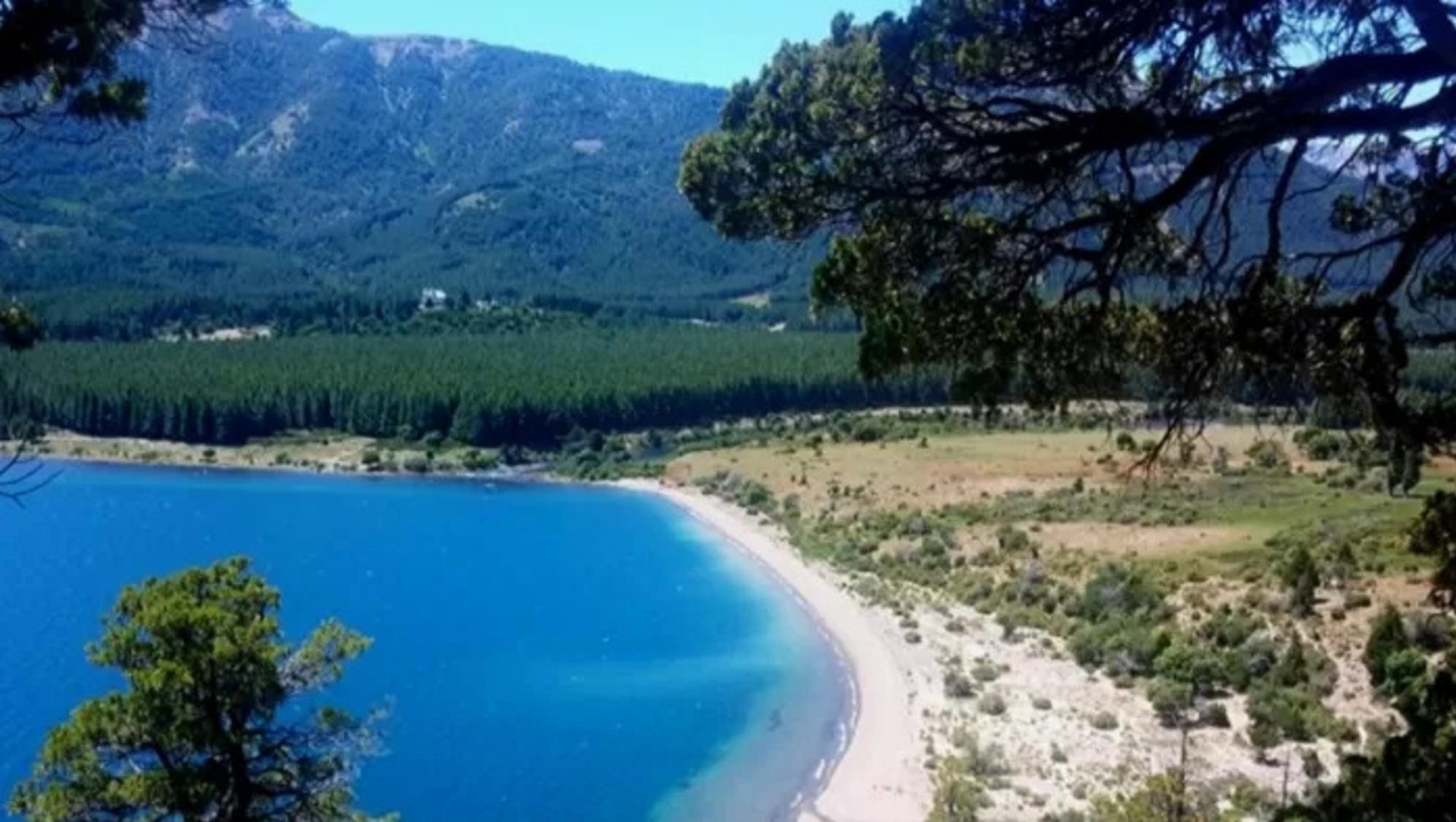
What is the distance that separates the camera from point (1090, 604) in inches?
1570

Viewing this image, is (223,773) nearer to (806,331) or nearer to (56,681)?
(56,681)

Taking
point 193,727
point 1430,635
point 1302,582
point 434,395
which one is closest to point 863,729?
point 1302,582

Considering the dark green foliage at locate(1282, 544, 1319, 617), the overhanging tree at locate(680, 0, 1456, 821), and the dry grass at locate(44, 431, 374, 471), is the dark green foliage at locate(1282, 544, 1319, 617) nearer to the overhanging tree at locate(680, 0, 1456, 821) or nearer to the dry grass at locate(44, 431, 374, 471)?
the overhanging tree at locate(680, 0, 1456, 821)

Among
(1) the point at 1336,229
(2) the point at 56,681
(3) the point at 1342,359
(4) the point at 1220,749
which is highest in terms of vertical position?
(1) the point at 1336,229

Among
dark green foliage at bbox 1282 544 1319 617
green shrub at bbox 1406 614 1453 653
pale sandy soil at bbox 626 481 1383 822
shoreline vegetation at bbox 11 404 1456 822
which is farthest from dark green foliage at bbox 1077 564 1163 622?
green shrub at bbox 1406 614 1453 653

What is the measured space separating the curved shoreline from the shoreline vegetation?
0.10 m

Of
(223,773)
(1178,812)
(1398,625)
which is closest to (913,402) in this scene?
(1398,625)

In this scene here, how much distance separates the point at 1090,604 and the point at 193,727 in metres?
31.1

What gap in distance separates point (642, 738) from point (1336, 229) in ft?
105

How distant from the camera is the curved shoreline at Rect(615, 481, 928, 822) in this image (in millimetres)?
28938

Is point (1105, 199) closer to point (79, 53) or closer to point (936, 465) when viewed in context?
point (79, 53)

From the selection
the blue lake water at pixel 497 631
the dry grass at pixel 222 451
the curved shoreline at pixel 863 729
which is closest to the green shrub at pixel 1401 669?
the curved shoreline at pixel 863 729

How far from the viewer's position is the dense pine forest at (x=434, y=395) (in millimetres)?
97000

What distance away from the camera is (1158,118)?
607 centimetres
